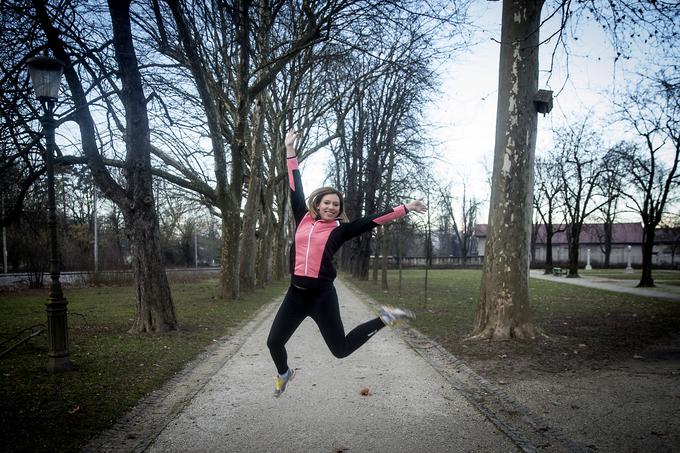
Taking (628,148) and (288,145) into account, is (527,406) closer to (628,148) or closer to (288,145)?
(288,145)

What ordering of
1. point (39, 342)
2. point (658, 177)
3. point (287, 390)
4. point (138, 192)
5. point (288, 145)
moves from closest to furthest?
point (288, 145)
point (287, 390)
point (39, 342)
point (138, 192)
point (658, 177)

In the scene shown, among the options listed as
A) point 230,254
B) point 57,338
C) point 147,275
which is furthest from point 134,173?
point 230,254

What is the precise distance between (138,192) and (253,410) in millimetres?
5699

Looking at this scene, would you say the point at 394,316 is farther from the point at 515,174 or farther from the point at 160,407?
the point at 515,174

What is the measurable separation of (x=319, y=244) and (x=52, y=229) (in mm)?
4438

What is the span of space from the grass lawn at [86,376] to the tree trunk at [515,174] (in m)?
5.57

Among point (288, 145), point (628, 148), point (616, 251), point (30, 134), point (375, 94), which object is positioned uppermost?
point (375, 94)

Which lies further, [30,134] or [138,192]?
[138,192]

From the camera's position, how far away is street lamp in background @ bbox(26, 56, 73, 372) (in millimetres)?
5773

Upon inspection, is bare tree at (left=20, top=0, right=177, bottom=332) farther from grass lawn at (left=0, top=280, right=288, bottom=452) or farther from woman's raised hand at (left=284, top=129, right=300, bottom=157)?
woman's raised hand at (left=284, top=129, right=300, bottom=157)

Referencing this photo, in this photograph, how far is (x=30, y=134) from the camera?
6.80m

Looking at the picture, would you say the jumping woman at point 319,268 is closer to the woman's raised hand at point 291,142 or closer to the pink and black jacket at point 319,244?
the pink and black jacket at point 319,244

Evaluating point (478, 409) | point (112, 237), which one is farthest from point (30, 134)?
point (112, 237)

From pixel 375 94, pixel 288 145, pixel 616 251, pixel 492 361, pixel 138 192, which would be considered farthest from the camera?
pixel 616 251
